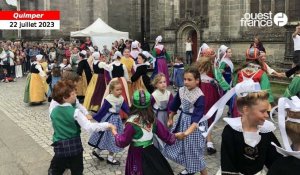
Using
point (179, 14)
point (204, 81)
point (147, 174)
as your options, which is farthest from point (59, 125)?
point (179, 14)

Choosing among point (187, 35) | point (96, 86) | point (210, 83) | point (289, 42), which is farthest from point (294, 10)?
point (210, 83)

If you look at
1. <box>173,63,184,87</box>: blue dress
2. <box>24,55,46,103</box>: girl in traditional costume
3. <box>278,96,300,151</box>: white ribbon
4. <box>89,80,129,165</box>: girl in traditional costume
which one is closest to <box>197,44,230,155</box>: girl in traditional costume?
<box>89,80,129,165</box>: girl in traditional costume

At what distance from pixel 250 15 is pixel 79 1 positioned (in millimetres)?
12098

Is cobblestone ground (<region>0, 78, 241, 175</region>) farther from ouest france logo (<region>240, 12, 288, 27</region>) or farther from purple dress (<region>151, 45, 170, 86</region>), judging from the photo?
ouest france logo (<region>240, 12, 288, 27</region>)

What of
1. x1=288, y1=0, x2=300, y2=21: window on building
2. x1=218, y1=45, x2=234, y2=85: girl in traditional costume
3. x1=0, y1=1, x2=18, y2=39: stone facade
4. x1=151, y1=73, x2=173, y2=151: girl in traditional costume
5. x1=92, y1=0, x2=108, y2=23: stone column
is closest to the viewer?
x1=151, y1=73, x2=173, y2=151: girl in traditional costume

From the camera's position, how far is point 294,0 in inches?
698

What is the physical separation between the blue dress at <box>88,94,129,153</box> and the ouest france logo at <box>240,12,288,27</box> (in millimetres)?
14339

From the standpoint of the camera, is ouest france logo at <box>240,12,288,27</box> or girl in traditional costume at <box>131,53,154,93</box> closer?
girl in traditional costume at <box>131,53,154,93</box>

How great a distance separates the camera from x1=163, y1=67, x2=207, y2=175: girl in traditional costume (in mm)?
4898

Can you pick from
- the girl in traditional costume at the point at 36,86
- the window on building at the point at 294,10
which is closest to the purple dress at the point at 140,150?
the girl in traditional costume at the point at 36,86

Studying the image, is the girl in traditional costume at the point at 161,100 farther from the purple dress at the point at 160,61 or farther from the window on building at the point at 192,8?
the window on building at the point at 192,8

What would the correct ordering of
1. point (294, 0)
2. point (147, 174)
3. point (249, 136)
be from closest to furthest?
point (249, 136)
point (147, 174)
point (294, 0)

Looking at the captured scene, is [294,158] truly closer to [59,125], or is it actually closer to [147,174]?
[147,174]

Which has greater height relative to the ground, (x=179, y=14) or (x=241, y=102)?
(x=179, y=14)
